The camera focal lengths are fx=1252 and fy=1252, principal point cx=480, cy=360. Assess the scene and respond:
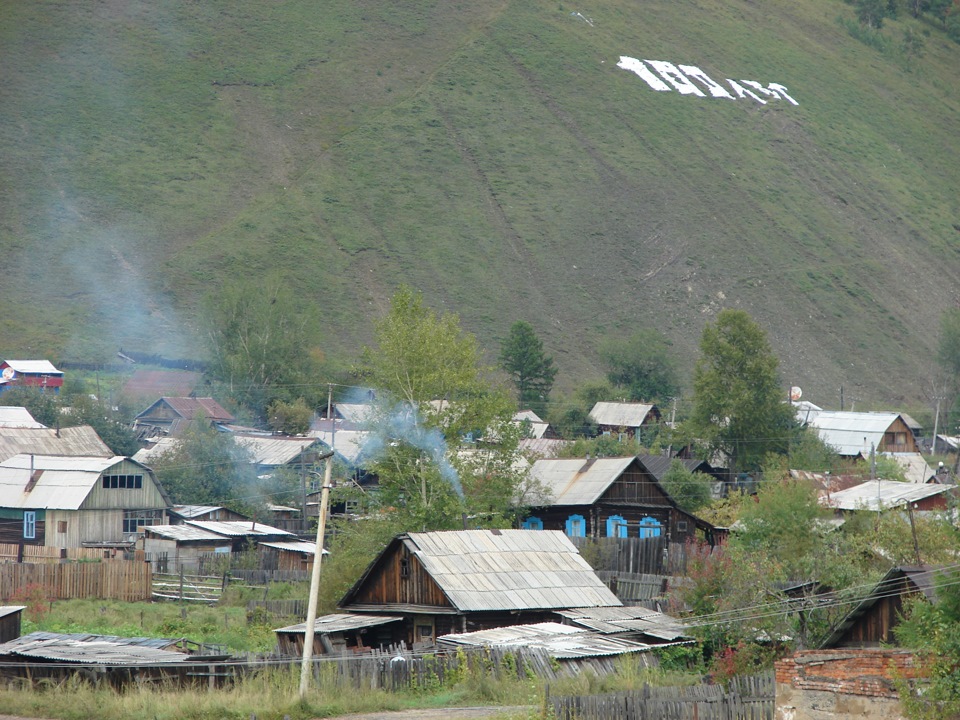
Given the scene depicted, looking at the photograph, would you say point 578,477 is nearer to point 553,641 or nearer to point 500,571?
point 500,571

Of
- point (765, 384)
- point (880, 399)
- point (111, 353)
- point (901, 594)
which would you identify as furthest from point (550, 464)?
point (880, 399)

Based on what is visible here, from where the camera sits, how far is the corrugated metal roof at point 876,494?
133 ft

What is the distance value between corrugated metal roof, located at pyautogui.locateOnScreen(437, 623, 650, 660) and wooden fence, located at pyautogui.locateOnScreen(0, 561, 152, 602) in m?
14.7

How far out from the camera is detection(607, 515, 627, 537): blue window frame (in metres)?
43.2

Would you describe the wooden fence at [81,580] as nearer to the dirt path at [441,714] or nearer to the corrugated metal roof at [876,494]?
the dirt path at [441,714]

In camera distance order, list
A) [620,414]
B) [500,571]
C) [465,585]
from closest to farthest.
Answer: [465,585] < [500,571] < [620,414]

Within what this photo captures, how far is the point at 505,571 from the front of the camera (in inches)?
1021

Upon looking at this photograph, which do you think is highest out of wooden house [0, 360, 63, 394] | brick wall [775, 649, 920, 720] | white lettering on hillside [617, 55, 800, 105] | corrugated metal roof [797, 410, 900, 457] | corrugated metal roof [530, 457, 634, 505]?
white lettering on hillside [617, 55, 800, 105]

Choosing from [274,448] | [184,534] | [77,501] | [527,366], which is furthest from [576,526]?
[527,366]

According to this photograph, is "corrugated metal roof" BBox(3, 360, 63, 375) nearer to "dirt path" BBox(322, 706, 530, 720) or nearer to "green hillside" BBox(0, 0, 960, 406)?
"green hillside" BBox(0, 0, 960, 406)

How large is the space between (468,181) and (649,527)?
79.8m

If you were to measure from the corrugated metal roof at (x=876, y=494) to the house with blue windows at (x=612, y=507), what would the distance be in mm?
4591

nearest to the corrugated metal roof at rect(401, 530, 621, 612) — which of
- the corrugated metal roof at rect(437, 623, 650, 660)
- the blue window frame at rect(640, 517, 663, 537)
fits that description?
the corrugated metal roof at rect(437, 623, 650, 660)

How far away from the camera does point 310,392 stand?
81.9 m
